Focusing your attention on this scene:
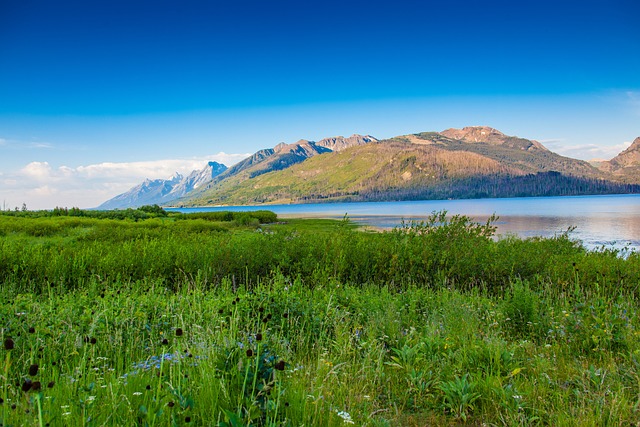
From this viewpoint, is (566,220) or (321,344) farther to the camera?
(566,220)

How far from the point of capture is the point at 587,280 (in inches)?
462

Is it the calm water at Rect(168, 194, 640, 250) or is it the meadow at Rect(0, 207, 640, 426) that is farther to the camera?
the calm water at Rect(168, 194, 640, 250)

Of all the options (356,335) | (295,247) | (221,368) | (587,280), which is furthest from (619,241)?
(221,368)

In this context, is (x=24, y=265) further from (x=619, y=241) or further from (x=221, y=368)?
(x=619, y=241)

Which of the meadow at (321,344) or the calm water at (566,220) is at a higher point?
the meadow at (321,344)

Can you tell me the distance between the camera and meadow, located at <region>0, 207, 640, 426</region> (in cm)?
362

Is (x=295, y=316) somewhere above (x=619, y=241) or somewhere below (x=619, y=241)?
above

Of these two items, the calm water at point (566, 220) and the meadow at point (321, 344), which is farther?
the calm water at point (566, 220)

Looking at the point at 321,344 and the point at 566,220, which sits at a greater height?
the point at 321,344

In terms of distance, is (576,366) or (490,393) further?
(576,366)

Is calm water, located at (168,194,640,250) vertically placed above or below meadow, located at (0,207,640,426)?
below

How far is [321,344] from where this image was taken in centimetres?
641

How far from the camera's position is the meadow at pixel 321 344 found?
11.9 ft

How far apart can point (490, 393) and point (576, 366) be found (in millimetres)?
1863
